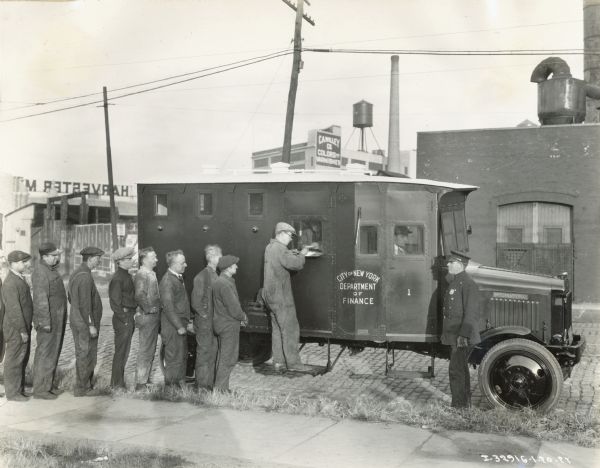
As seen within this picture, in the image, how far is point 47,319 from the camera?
8.09 m

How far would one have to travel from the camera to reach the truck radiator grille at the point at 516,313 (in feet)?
26.1

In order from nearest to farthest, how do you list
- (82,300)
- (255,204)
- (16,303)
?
(16,303), (82,300), (255,204)

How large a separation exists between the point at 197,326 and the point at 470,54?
12.2 meters

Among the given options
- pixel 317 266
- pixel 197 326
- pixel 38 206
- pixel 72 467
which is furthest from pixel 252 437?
pixel 38 206

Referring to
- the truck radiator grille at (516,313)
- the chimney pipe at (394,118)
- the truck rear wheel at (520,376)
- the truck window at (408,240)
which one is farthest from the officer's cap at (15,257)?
the chimney pipe at (394,118)

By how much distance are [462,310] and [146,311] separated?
4.06 meters

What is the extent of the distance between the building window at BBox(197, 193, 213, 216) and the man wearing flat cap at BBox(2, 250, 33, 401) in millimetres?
2574

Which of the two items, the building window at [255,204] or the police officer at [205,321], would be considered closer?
the police officer at [205,321]

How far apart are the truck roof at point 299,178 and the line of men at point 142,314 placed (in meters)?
0.80

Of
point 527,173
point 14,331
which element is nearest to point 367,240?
point 14,331

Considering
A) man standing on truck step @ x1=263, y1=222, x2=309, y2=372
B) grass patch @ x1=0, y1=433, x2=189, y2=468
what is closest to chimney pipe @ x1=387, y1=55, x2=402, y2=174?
man standing on truck step @ x1=263, y1=222, x2=309, y2=372

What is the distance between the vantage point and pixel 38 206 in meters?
42.2

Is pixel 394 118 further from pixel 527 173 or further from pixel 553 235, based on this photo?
pixel 553 235

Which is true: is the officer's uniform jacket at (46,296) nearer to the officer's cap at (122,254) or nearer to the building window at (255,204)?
the officer's cap at (122,254)
